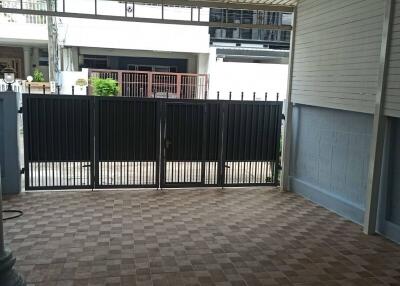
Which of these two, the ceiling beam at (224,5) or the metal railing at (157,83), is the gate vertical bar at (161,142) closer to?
the ceiling beam at (224,5)

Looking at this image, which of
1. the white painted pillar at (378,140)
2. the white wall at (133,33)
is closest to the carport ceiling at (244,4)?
the white painted pillar at (378,140)

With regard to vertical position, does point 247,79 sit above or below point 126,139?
above

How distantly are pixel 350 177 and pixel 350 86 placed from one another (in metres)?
1.33

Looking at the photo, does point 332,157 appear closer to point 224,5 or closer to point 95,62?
point 224,5

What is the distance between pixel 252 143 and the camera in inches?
310

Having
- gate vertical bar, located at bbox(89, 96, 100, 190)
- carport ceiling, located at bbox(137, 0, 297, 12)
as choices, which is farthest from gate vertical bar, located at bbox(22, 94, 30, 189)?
carport ceiling, located at bbox(137, 0, 297, 12)

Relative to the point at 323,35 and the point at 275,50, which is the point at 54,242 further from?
the point at 275,50

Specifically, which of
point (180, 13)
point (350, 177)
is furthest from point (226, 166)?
point (180, 13)

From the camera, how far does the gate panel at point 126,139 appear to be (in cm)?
728

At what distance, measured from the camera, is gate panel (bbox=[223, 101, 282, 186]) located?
775 centimetres

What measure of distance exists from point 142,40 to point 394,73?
13.0 metres

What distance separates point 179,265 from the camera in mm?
4301

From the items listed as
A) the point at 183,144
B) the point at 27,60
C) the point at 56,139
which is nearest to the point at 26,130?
the point at 56,139

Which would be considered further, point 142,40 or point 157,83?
point 142,40
